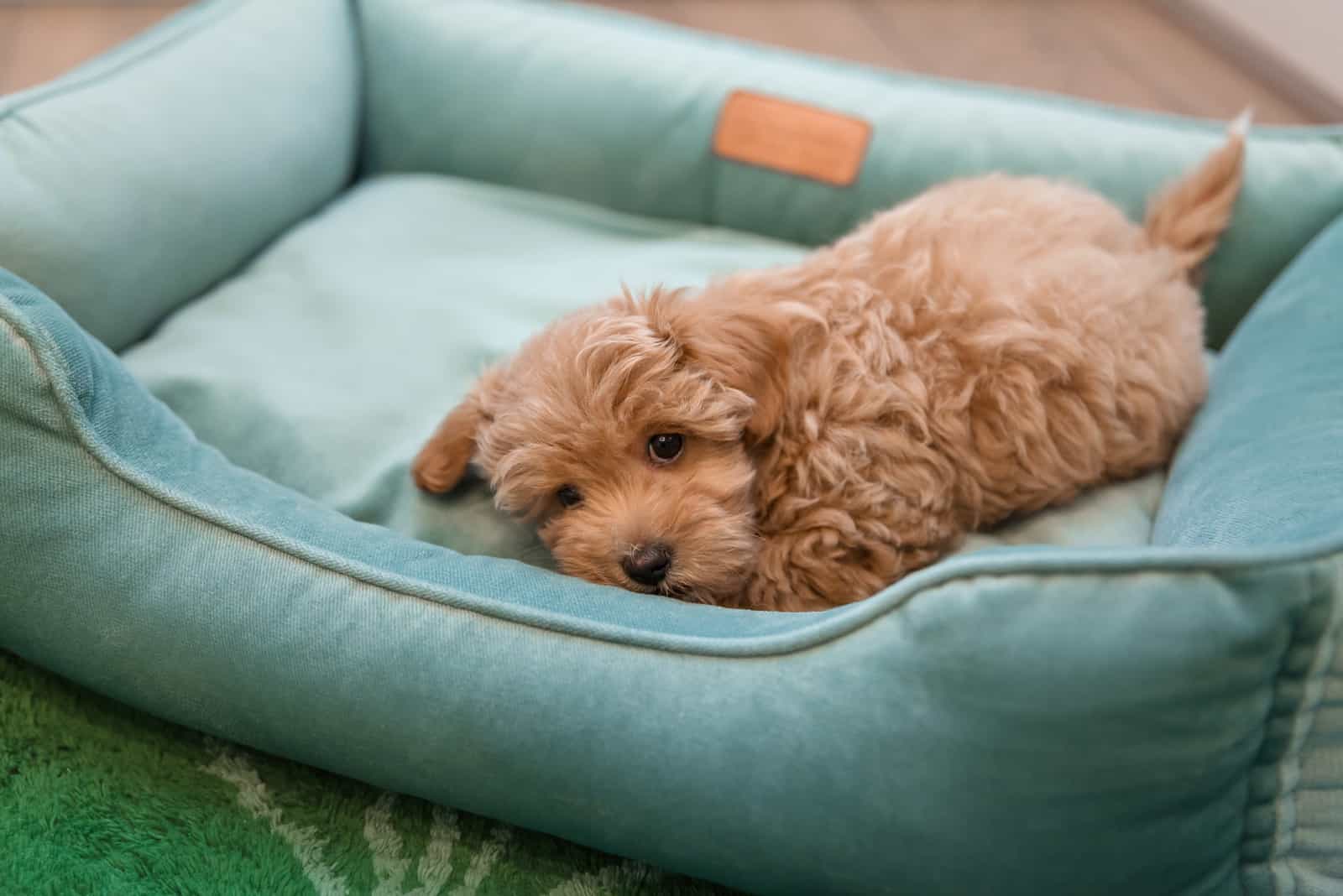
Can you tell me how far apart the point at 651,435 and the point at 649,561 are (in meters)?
0.20

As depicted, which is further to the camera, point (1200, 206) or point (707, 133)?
point (707, 133)

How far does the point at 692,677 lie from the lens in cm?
140

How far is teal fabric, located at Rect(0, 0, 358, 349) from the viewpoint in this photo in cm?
209

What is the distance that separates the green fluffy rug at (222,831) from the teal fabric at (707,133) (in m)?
1.69

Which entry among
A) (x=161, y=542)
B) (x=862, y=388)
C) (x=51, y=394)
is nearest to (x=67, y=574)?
(x=161, y=542)

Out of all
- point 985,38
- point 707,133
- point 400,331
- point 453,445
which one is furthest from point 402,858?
point 985,38

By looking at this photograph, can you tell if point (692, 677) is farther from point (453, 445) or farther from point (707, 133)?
point (707, 133)

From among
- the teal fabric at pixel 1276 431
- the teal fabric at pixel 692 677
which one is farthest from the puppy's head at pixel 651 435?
the teal fabric at pixel 1276 431

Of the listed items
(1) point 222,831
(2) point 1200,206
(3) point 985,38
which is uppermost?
(2) point 1200,206

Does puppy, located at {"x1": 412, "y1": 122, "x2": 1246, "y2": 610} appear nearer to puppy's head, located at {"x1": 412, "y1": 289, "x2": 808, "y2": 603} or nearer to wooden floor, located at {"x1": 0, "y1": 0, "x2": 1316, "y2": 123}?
puppy's head, located at {"x1": 412, "y1": 289, "x2": 808, "y2": 603}

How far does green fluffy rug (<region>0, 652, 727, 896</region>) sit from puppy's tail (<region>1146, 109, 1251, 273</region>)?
1.61m

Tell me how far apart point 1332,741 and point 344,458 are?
165cm

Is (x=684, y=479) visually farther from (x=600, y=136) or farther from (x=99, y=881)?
(x=600, y=136)

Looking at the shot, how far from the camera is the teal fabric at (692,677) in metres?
1.19
